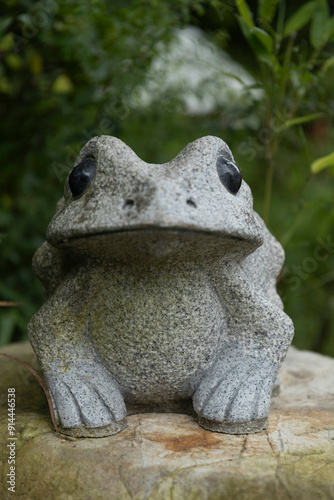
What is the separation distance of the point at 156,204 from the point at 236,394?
0.68m

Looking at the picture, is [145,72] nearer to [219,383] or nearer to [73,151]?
[73,151]

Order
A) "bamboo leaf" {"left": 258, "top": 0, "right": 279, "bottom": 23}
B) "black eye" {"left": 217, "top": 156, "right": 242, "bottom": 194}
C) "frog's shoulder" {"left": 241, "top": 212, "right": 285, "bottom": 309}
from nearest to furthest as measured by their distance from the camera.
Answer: "black eye" {"left": 217, "top": 156, "right": 242, "bottom": 194}
"frog's shoulder" {"left": 241, "top": 212, "right": 285, "bottom": 309}
"bamboo leaf" {"left": 258, "top": 0, "right": 279, "bottom": 23}

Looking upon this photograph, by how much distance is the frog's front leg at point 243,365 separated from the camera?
162cm

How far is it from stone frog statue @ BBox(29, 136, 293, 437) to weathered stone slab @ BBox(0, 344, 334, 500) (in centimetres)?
8

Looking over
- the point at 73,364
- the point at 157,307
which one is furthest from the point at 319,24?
the point at 73,364

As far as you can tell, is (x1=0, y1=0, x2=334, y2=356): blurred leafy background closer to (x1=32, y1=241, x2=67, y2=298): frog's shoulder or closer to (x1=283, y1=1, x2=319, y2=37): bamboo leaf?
(x1=283, y1=1, x2=319, y2=37): bamboo leaf

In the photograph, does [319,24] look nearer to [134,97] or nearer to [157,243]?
[134,97]

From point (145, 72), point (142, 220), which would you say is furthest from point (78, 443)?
point (145, 72)

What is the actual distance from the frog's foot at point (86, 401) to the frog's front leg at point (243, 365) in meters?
0.27

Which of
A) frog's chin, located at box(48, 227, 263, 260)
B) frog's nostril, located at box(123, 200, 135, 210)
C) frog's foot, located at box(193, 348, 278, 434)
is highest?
frog's nostril, located at box(123, 200, 135, 210)

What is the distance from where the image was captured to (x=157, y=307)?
1.59 m

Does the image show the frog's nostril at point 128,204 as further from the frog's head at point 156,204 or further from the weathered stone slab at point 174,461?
the weathered stone slab at point 174,461

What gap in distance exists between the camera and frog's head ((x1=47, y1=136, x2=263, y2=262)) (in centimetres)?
136

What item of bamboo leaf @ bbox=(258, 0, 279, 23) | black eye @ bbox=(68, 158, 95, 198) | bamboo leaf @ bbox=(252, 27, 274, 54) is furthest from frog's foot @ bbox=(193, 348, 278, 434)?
bamboo leaf @ bbox=(258, 0, 279, 23)
